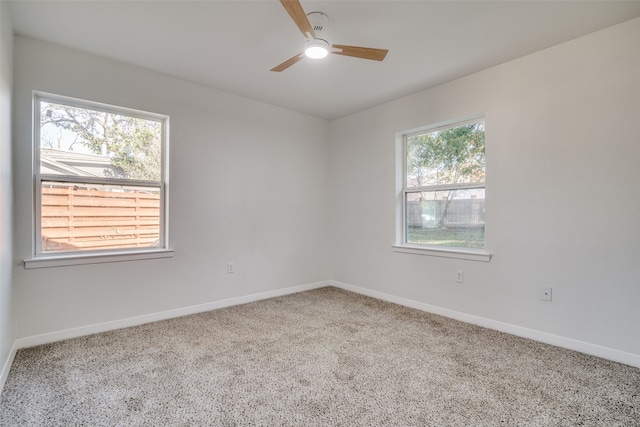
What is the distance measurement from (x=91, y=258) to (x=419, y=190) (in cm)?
328

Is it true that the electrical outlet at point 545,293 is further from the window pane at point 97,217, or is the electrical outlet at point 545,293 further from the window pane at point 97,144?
the window pane at point 97,144

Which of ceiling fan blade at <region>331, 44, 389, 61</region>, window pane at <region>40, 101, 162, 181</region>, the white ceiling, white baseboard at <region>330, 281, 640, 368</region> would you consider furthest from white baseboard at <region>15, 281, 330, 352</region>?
ceiling fan blade at <region>331, 44, 389, 61</region>

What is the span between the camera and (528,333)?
103 inches

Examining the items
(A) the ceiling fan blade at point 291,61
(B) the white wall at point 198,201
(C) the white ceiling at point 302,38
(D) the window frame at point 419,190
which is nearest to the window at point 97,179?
(B) the white wall at point 198,201

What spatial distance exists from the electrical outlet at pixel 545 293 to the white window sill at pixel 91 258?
132 inches

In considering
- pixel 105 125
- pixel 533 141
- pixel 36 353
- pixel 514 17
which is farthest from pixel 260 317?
pixel 514 17

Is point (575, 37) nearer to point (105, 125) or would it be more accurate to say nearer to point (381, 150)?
point (381, 150)

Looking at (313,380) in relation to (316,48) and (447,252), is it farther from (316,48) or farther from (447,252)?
(316,48)

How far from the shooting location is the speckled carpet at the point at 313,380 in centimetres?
162

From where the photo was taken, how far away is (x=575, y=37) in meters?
2.36

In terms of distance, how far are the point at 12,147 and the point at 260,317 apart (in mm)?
2428

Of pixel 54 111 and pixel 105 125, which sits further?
pixel 105 125

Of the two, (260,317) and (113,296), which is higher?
(113,296)

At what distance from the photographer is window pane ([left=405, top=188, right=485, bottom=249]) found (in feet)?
10.0
